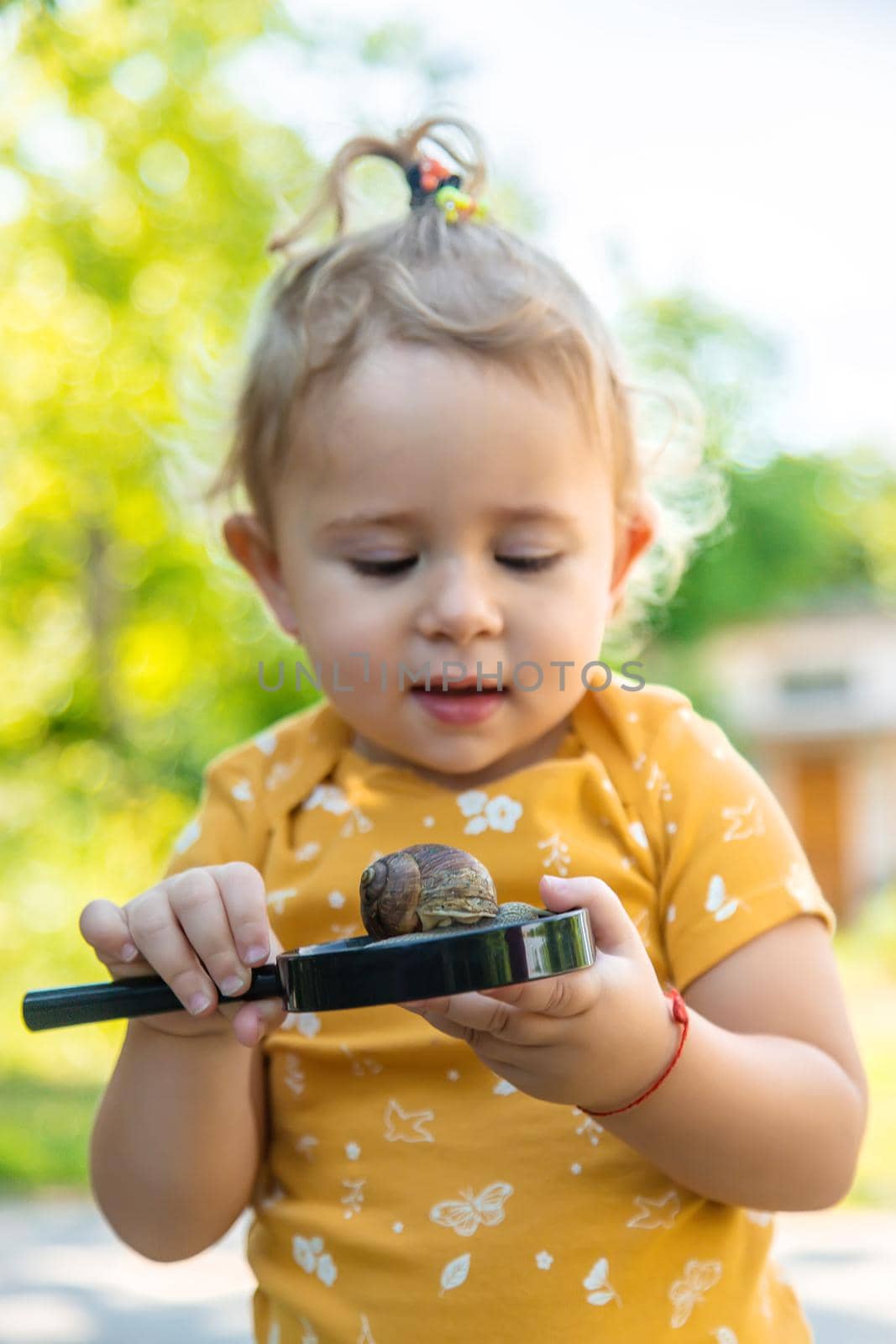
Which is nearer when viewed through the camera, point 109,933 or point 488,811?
point 109,933

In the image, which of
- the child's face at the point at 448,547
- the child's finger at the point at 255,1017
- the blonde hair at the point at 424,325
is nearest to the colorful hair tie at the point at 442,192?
the blonde hair at the point at 424,325

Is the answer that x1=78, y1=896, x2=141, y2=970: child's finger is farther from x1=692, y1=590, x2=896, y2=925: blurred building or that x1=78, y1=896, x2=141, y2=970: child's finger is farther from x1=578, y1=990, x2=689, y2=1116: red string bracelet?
x1=692, y1=590, x2=896, y2=925: blurred building

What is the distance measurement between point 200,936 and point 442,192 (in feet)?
3.45

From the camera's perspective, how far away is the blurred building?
810 inches


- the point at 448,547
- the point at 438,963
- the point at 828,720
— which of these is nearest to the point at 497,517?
the point at 448,547

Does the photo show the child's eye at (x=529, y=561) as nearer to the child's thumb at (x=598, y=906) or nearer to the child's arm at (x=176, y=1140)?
the child's thumb at (x=598, y=906)

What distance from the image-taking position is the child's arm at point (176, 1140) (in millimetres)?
1389

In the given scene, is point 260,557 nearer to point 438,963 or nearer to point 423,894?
point 423,894

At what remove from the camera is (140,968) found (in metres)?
1.23

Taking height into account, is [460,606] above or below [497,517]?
below

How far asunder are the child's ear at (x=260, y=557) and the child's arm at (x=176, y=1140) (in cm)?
56

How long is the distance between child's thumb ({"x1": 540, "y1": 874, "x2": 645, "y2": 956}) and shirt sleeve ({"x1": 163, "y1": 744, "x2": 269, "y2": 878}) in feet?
1.87

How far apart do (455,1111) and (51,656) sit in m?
11.3

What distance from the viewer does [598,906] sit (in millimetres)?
1090
